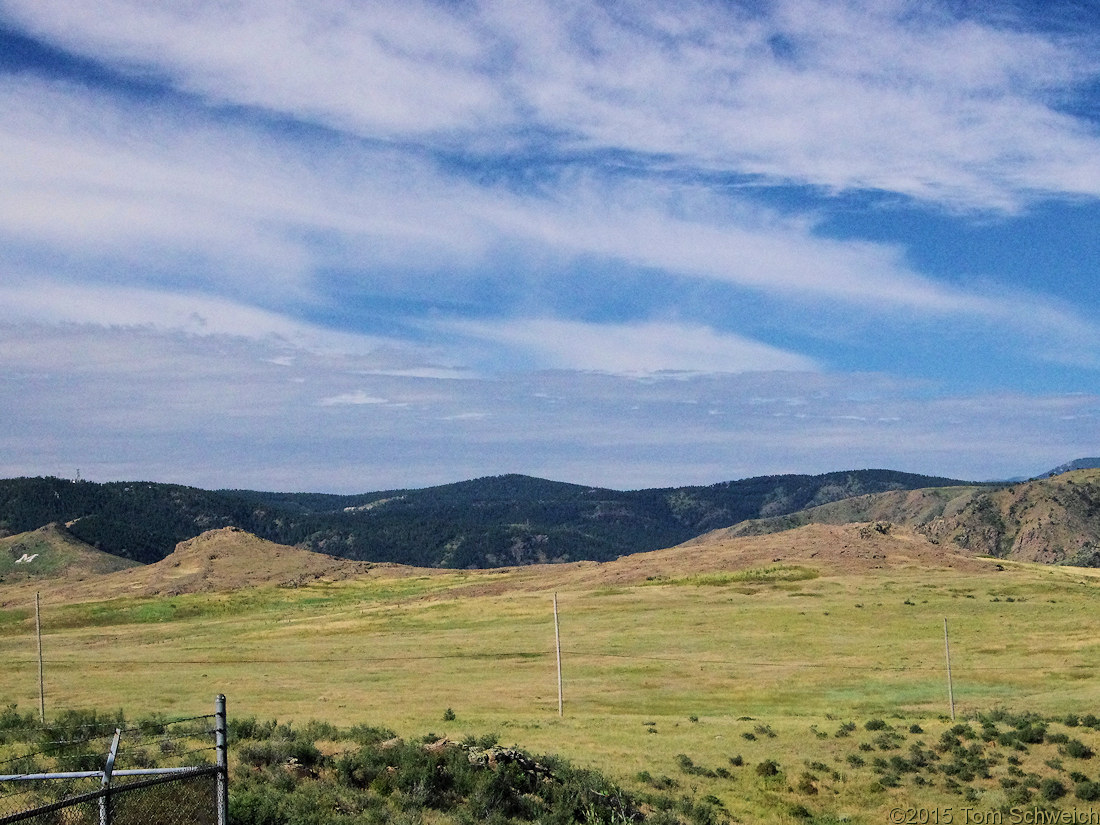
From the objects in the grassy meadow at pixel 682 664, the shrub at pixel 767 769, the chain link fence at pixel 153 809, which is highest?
the chain link fence at pixel 153 809

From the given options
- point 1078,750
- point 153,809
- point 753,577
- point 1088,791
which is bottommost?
point 1088,791

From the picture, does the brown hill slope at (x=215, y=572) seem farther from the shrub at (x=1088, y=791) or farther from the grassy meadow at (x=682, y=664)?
the shrub at (x=1088, y=791)

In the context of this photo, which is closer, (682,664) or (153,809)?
(153,809)

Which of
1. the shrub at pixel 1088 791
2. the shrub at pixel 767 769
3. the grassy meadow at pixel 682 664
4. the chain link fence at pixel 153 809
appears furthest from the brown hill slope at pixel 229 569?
the chain link fence at pixel 153 809

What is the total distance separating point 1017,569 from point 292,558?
420 feet

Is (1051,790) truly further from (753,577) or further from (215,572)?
(215,572)

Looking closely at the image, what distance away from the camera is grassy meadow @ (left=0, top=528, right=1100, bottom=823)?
132ft

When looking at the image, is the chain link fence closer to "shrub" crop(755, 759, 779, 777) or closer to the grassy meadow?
the grassy meadow

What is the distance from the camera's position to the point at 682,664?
76125 mm

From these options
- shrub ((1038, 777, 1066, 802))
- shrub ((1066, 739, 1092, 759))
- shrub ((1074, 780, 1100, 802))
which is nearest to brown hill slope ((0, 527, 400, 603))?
shrub ((1066, 739, 1092, 759))

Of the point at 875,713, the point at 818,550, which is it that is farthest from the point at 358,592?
the point at 875,713

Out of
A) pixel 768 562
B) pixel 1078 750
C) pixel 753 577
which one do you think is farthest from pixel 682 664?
pixel 768 562

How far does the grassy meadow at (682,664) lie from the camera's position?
40219 mm

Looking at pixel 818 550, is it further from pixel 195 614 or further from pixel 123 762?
pixel 123 762
